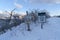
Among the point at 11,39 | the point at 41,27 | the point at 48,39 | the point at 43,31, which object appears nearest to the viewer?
the point at 48,39

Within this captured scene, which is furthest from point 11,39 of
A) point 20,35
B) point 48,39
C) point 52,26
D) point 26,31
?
point 52,26

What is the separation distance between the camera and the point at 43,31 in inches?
632

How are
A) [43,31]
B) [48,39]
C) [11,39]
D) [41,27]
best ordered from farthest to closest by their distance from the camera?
[41,27] < [43,31] < [11,39] < [48,39]

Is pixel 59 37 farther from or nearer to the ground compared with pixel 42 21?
nearer to the ground

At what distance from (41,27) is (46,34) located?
2.09m

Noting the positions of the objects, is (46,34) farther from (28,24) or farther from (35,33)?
(28,24)

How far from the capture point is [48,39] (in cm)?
1391

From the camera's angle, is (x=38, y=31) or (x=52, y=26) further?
(x=52, y=26)

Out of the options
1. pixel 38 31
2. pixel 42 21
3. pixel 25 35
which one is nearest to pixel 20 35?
pixel 25 35

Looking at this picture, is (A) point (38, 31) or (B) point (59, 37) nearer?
(B) point (59, 37)

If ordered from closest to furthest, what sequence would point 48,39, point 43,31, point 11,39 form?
1. point 48,39
2. point 11,39
3. point 43,31

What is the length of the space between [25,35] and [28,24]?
2108 mm

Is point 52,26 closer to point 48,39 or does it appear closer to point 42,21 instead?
point 42,21

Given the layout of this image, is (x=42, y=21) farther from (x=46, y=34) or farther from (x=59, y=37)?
(x=59, y=37)
